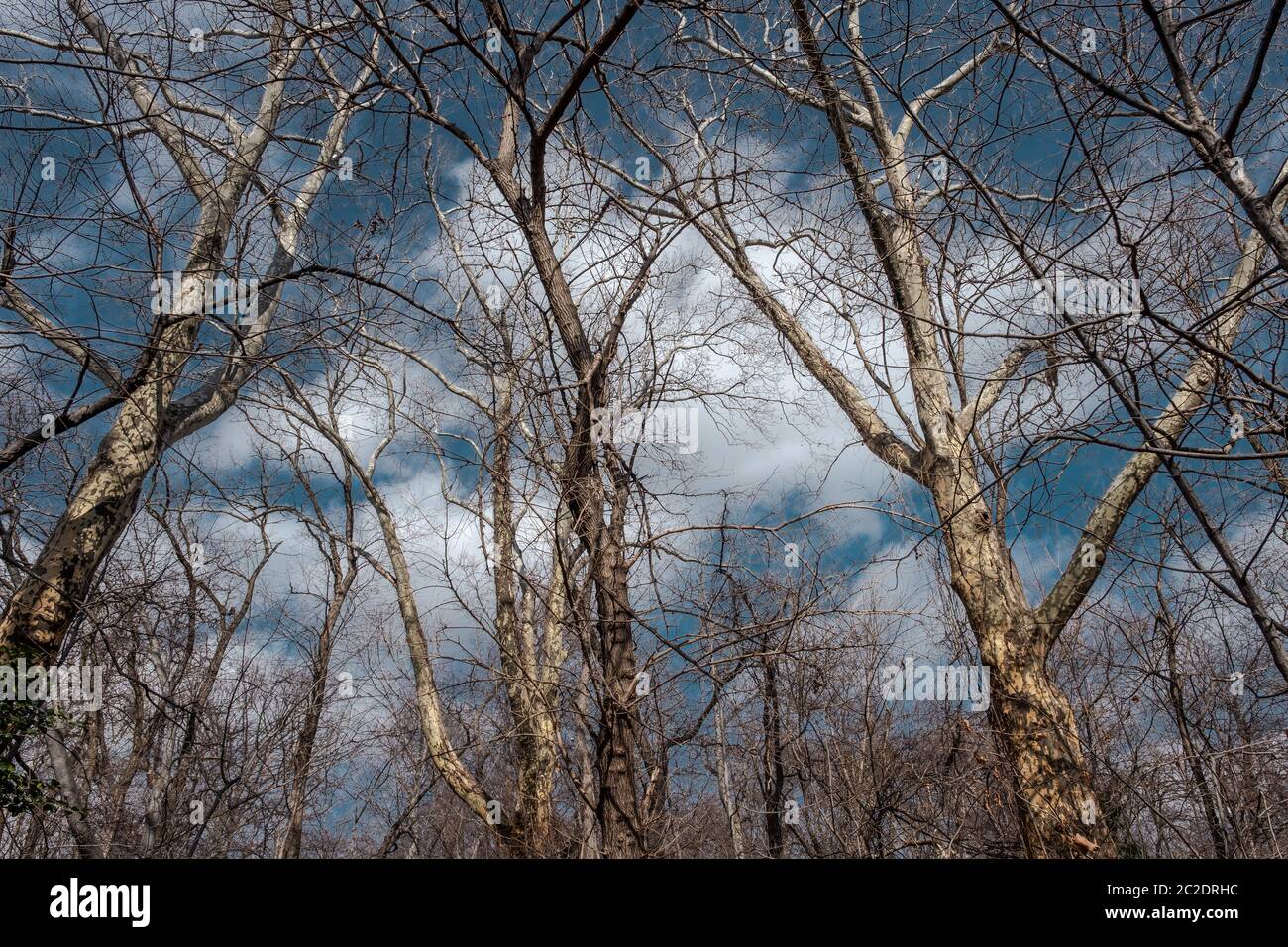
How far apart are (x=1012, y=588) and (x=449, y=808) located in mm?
11511

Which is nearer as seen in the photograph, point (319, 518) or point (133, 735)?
point (133, 735)

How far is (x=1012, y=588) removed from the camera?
20.2 feet

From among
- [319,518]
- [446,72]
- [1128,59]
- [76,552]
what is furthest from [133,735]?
[1128,59]

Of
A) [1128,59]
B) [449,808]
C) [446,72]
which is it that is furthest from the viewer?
[449,808]

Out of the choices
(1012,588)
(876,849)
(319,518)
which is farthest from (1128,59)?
(319,518)

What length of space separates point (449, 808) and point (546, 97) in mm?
13223

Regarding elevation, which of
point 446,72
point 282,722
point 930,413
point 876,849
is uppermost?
point 446,72

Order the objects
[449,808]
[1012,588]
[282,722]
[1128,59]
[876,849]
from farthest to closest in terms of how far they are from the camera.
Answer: [449,808], [282,722], [876,849], [1012,588], [1128,59]

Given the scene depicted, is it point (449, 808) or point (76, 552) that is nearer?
point (76, 552)

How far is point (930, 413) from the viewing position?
664 centimetres
